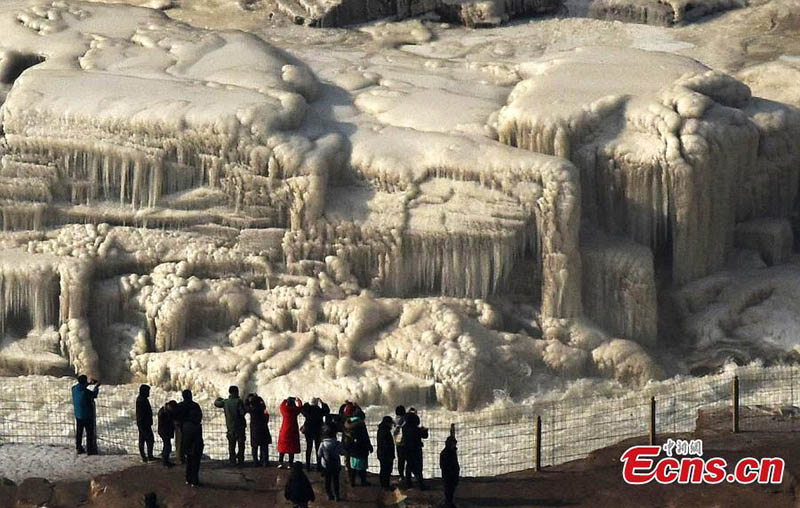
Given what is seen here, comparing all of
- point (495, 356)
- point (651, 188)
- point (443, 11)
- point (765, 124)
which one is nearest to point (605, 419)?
point (495, 356)

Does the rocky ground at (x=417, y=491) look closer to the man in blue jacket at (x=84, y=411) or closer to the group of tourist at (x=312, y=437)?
the group of tourist at (x=312, y=437)

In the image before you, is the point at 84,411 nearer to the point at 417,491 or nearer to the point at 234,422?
the point at 234,422

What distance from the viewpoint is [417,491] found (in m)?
29.9

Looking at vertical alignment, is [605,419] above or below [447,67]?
below

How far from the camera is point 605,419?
120ft

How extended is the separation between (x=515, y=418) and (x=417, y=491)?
24.7 ft

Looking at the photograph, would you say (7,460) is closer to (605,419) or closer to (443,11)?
(605,419)

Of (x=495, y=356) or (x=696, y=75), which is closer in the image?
(x=495, y=356)

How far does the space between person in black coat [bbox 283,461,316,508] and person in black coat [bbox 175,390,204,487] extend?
232 centimetres

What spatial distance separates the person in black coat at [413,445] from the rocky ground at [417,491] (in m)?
0.26

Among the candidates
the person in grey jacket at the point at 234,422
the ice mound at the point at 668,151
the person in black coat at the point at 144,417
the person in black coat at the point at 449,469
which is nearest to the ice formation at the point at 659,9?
the ice mound at the point at 668,151

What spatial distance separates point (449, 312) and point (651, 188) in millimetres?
4643

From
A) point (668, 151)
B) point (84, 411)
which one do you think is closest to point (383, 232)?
point (668, 151)

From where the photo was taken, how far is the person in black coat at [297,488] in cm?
2794
